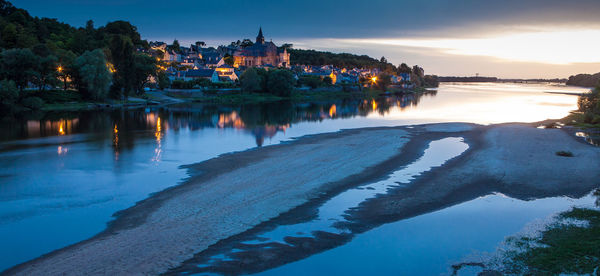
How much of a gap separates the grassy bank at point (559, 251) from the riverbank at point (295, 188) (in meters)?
3.42

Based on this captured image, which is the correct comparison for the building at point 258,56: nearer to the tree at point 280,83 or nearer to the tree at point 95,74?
the tree at point 280,83

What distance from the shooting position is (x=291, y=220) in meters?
12.8

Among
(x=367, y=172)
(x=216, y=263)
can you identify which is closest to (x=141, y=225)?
(x=216, y=263)

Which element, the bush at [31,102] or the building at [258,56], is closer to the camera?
the bush at [31,102]

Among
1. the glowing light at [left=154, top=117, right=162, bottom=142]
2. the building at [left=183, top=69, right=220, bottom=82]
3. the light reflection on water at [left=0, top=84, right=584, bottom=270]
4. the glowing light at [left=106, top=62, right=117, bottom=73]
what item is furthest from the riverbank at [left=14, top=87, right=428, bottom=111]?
the glowing light at [left=154, top=117, right=162, bottom=142]

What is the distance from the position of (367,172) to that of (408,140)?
10525 millimetres

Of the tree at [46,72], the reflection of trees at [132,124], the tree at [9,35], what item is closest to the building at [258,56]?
the tree at [9,35]

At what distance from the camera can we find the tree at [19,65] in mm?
47719

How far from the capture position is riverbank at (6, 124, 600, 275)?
10305 millimetres

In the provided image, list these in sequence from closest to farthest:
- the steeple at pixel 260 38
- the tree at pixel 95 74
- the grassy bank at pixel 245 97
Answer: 1. the tree at pixel 95 74
2. the grassy bank at pixel 245 97
3. the steeple at pixel 260 38

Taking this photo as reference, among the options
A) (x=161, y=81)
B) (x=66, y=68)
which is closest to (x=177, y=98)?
(x=161, y=81)

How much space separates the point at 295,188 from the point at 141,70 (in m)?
54.2

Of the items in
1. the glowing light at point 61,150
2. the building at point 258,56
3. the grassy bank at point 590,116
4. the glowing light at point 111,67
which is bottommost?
the glowing light at point 61,150

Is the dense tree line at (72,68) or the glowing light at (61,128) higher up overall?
the dense tree line at (72,68)
